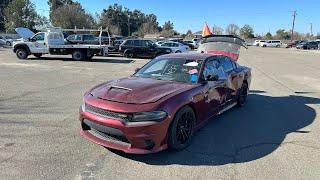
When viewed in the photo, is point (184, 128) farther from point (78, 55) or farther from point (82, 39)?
point (82, 39)

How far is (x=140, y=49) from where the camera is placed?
96.2 feet

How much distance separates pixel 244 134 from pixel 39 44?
67.8ft

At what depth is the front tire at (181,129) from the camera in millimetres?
5418

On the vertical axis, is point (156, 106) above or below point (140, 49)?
above

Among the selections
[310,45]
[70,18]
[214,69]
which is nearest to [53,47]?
[214,69]

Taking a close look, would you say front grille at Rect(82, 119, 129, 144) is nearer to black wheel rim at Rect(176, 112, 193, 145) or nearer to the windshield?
black wheel rim at Rect(176, 112, 193, 145)

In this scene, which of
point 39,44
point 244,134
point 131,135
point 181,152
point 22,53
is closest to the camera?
point 131,135

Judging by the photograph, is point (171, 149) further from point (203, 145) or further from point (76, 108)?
point (76, 108)

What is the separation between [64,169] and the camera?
4.83m

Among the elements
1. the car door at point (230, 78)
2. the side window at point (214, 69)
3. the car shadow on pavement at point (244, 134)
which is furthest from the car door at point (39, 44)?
the side window at point (214, 69)

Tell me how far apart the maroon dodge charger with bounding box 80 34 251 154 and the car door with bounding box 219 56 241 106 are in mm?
616

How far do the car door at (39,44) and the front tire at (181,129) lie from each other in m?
20.6

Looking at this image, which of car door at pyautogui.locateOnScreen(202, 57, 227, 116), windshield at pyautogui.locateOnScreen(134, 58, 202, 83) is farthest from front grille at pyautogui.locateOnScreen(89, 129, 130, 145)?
car door at pyautogui.locateOnScreen(202, 57, 227, 116)

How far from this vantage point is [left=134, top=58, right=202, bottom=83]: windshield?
660 cm
